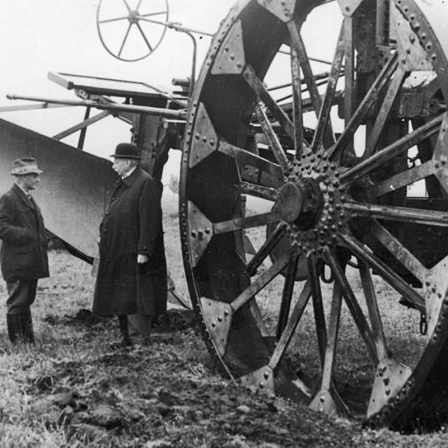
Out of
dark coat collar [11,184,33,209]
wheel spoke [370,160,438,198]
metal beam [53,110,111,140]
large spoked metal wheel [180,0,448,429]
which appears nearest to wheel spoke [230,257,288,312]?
large spoked metal wheel [180,0,448,429]

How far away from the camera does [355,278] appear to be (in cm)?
1287

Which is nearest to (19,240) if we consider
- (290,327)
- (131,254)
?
(131,254)

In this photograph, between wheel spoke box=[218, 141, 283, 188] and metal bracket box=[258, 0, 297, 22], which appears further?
wheel spoke box=[218, 141, 283, 188]

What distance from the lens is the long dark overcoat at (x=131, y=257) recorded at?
6.91 metres

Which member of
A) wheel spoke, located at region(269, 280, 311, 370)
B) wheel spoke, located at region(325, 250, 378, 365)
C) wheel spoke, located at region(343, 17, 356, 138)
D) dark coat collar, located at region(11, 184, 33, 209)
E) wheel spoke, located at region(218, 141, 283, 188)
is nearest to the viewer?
wheel spoke, located at region(325, 250, 378, 365)

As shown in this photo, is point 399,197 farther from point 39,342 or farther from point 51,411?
point 39,342

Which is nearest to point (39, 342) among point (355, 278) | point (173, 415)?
point (173, 415)

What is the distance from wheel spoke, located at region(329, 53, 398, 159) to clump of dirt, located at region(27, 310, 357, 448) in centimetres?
163

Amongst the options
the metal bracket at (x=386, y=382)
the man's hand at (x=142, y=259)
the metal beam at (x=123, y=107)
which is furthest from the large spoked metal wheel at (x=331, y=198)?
the metal beam at (x=123, y=107)

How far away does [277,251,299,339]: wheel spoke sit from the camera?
5141 mm

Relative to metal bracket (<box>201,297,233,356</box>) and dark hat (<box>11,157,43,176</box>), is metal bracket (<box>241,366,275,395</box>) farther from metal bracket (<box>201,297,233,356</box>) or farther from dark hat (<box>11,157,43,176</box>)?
dark hat (<box>11,157,43,176</box>)

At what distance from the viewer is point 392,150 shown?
4512 mm

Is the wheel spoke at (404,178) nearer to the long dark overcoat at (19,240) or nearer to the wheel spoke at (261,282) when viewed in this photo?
the wheel spoke at (261,282)

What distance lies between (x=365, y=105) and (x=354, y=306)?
1208 millimetres
